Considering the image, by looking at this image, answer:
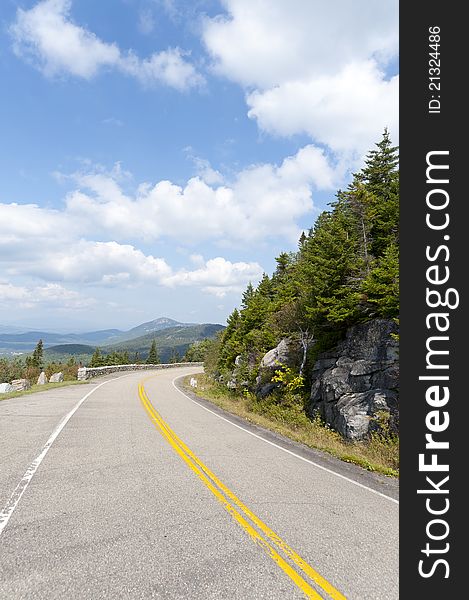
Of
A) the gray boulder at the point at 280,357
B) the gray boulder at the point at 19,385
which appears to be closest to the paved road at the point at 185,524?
the gray boulder at the point at 280,357

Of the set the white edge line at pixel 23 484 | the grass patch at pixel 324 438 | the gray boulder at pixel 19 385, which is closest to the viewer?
the white edge line at pixel 23 484

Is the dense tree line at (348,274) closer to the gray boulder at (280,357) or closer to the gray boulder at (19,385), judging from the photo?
the gray boulder at (280,357)

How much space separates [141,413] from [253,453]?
6816 millimetres

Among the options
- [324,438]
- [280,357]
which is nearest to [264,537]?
[324,438]

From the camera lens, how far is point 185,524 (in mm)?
4859

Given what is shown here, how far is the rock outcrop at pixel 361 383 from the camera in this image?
43.0 feet

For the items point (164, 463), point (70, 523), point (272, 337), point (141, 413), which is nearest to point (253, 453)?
point (164, 463)

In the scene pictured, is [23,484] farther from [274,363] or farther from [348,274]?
[274,363]

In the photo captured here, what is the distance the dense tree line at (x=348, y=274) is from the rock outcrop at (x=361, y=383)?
0.93 m

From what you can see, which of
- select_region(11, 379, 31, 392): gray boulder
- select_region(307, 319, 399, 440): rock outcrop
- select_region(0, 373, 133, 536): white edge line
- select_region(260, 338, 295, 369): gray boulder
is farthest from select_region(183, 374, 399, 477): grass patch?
select_region(11, 379, 31, 392): gray boulder

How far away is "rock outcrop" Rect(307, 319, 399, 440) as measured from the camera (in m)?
13.1

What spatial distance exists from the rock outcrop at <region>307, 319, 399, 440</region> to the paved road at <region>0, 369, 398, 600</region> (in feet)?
15.2

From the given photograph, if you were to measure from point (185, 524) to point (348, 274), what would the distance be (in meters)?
15.1

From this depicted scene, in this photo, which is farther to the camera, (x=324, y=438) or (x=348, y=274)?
(x=348, y=274)
